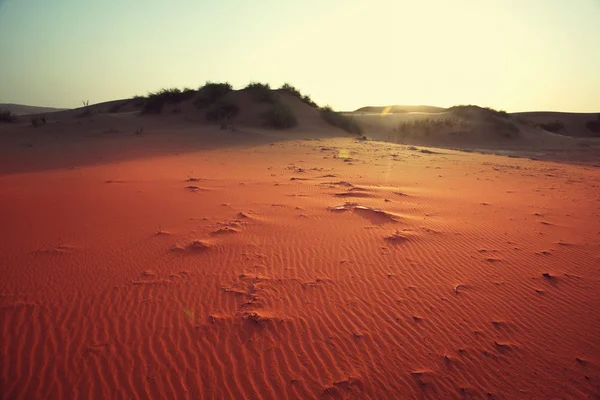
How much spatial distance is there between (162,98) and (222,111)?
22.7 feet

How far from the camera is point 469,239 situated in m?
4.97

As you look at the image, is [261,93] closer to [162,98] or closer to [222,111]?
[222,111]

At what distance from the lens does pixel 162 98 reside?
84.1ft

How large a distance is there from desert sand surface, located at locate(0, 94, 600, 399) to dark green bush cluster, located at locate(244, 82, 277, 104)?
17761mm

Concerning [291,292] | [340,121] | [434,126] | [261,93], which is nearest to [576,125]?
[434,126]

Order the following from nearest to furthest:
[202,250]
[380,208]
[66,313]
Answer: [66,313]
[202,250]
[380,208]

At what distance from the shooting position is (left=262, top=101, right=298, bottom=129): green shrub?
21.3 metres

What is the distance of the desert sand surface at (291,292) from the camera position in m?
2.42

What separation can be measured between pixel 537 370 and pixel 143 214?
5.60 metres

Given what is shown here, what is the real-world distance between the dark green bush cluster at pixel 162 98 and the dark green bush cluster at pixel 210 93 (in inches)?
57.6

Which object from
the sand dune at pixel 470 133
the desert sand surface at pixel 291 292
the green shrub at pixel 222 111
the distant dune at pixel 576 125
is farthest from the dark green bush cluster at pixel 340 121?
the distant dune at pixel 576 125

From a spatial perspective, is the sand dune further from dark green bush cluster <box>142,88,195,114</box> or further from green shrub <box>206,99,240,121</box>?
dark green bush cluster <box>142,88,195,114</box>

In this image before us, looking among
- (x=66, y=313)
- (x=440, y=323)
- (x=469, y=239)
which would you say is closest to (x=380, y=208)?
(x=469, y=239)

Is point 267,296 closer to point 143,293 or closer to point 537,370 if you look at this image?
point 143,293
